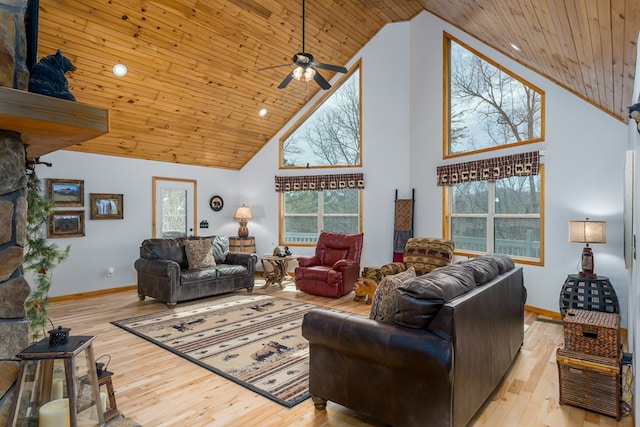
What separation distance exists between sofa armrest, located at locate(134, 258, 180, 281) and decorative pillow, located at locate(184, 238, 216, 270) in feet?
1.35

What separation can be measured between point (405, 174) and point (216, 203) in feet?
12.8

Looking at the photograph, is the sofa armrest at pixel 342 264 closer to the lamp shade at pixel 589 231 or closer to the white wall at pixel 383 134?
the white wall at pixel 383 134

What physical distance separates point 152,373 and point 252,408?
3.52 ft

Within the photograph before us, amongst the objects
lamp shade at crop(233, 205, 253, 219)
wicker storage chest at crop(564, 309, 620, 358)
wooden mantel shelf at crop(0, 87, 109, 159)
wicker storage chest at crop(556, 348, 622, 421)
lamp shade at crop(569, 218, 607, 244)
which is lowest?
wicker storage chest at crop(556, 348, 622, 421)

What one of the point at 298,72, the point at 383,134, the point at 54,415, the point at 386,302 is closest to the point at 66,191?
the point at 298,72

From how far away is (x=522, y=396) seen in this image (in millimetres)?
2676

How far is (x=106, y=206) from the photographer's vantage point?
6012 mm

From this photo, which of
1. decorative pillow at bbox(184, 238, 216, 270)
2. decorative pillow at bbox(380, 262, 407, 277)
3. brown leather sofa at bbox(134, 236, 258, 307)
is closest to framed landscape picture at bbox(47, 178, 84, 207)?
brown leather sofa at bbox(134, 236, 258, 307)

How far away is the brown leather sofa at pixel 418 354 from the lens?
1.94 meters

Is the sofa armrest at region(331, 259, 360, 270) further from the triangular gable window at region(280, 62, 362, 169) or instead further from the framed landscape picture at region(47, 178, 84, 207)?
the framed landscape picture at region(47, 178, 84, 207)

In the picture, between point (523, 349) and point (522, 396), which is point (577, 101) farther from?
point (522, 396)

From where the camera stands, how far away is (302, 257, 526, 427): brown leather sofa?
194cm

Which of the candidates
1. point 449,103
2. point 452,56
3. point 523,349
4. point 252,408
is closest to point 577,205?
point 523,349

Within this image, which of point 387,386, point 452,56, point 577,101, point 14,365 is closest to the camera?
point 14,365
